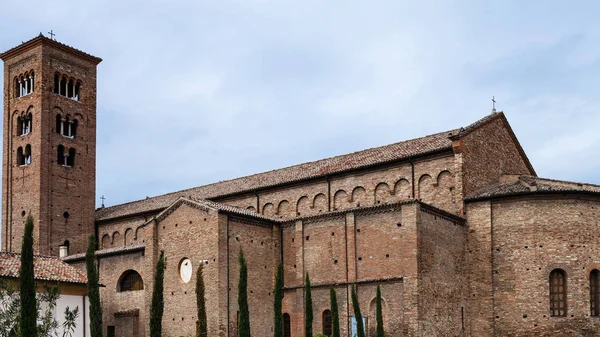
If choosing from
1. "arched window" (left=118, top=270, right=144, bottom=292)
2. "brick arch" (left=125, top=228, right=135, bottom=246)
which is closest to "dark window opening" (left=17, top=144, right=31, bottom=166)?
"brick arch" (left=125, top=228, right=135, bottom=246)

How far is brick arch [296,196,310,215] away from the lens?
37.1 metres

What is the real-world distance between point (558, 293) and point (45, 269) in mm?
20926

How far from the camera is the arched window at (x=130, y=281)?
36156mm

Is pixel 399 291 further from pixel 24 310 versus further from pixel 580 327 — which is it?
pixel 24 310

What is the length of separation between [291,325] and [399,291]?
5352mm

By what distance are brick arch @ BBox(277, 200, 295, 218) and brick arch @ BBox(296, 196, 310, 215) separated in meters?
0.30

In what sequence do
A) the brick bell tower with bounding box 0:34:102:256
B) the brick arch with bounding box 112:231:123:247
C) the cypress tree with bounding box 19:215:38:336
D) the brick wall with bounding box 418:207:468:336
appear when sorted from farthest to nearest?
the brick arch with bounding box 112:231:123:247 < the brick bell tower with bounding box 0:34:102:256 < the brick wall with bounding box 418:207:468:336 < the cypress tree with bounding box 19:215:38:336

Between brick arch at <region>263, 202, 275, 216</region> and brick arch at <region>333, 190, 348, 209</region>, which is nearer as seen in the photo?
brick arch at <region>333, 190, 348, 209</region>

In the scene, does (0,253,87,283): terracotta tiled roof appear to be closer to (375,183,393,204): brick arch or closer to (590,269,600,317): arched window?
(375,183,393,204): brick arch

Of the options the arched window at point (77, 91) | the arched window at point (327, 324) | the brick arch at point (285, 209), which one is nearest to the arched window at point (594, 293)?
the arched window at point (327, 324)

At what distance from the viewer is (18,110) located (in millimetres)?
45688

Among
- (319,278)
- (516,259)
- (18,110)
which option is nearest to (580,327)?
(516,259)

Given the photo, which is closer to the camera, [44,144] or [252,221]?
[252,221]

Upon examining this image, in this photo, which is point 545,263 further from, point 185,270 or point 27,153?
point 27,153
